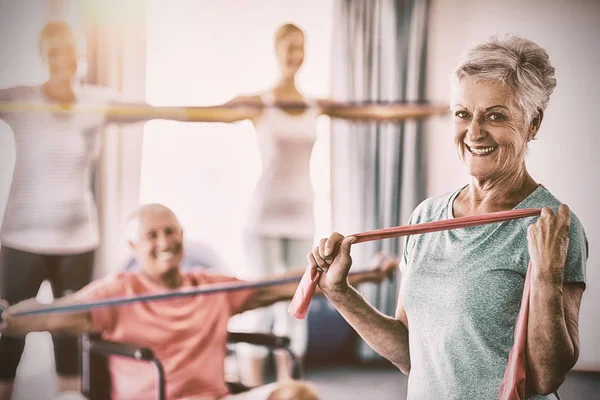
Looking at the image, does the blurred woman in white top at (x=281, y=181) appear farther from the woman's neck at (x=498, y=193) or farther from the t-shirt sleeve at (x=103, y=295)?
the woman's neck at (x=498, y=193)

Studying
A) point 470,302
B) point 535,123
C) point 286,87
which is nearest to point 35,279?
point 286,87

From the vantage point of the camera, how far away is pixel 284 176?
215 cm

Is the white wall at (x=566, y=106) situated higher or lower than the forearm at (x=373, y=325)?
higher

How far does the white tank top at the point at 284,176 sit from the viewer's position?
214 centimetres

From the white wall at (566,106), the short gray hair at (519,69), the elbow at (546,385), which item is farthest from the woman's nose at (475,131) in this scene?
the elbow at (546,385)

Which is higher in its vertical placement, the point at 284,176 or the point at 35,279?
the point at 284,176

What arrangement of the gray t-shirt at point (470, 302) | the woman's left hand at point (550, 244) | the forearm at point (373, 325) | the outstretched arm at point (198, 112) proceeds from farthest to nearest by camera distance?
the outstretched arm at point (198, 112) → the forearm at point (373, 325) → the gray t-shirt at point (470, 302) → the woman's left hand at point (550, 244)

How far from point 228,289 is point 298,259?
0.27 metres

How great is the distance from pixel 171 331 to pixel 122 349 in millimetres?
179

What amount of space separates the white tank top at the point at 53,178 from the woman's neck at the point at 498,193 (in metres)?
1.26

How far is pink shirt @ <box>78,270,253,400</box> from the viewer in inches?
83.3

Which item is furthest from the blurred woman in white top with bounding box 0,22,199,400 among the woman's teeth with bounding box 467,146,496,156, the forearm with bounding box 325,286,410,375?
the woman's teeth with bounding box 467,146,496,156

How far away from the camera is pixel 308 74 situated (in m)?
2.13

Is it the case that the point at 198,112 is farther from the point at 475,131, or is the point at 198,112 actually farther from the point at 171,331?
the point at 475,131
